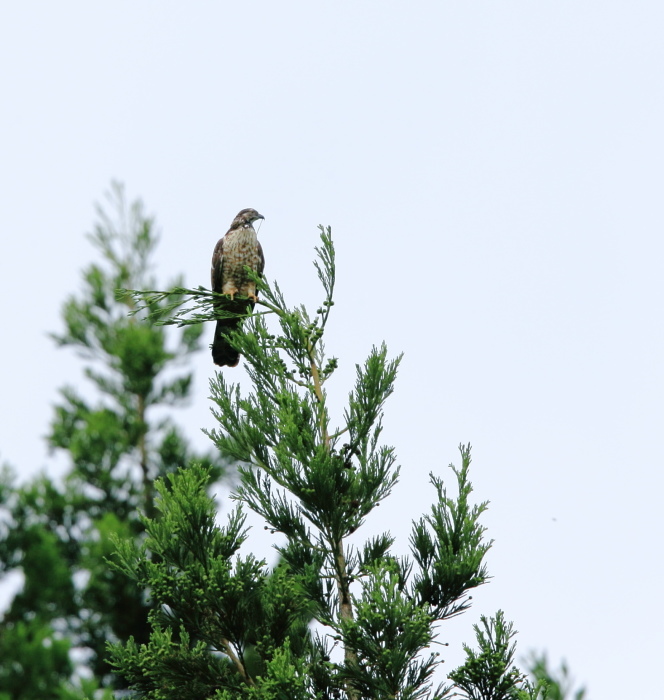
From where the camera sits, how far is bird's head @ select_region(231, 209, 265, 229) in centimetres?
798

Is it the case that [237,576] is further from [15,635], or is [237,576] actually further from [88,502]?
[88,502]

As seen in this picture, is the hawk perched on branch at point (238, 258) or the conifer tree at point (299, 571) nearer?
the conifer tree at point (299, 571)

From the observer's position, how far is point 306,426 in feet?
14.0

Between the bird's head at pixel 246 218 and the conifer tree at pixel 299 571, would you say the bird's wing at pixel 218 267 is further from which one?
the conifer tree at pixel 299 571

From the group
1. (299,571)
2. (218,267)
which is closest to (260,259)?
(218,267)

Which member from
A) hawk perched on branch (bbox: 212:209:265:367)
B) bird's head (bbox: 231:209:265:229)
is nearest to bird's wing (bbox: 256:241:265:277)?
hawk perched on branch (bbox: 212:209:265:367)

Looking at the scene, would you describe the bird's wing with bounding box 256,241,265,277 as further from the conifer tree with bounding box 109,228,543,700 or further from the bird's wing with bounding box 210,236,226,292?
the conifer tree with bounding box 109,228,543,700

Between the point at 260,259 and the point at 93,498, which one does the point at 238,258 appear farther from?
the point at 93,498

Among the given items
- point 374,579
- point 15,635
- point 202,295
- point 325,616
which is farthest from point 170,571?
point 15,635

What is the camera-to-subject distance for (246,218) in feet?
26.3

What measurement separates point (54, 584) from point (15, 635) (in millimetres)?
722

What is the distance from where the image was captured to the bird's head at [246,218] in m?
7.98

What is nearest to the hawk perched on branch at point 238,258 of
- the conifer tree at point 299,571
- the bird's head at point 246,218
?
the bird's head at point 246,218

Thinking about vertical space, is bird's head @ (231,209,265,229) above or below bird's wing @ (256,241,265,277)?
above
